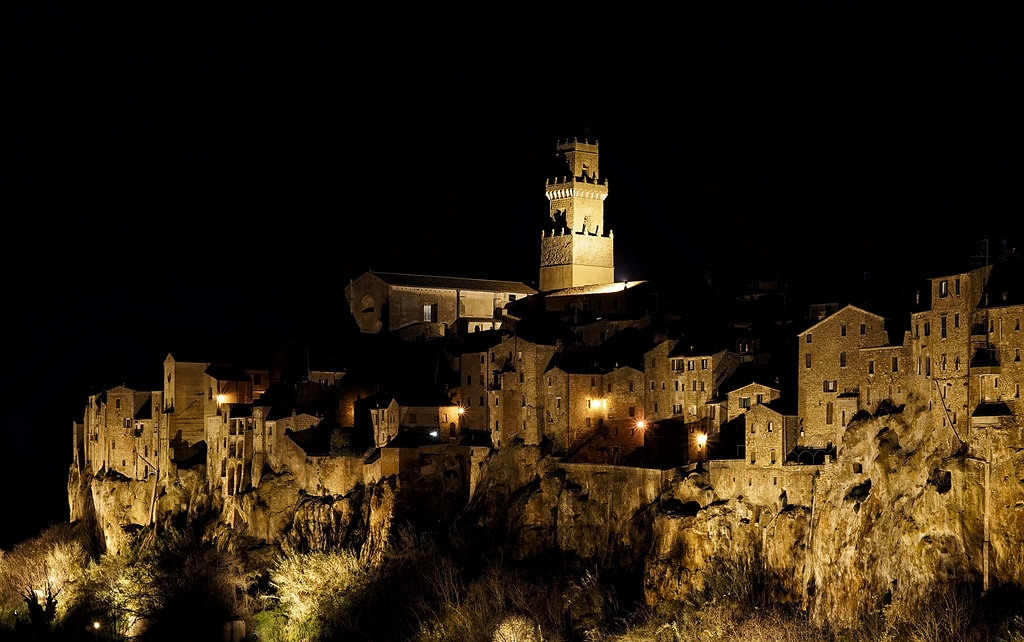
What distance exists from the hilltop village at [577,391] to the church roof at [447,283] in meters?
0.20

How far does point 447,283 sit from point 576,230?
1166 cm

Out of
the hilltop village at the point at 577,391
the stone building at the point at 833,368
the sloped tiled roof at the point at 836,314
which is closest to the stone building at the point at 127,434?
the hilltop village at the point at 577,391

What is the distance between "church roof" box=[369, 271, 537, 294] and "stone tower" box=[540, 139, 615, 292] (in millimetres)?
2958

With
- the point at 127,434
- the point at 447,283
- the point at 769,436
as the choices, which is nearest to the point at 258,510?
the point at 127,434

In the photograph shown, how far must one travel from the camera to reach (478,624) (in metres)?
63.7

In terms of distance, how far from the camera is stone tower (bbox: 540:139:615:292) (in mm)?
106875

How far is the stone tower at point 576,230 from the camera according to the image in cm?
10688

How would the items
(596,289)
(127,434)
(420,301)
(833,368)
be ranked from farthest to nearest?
(420,301)
(596,289)
(127,434)
(833,368)

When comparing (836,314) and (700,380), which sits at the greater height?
(836,314)

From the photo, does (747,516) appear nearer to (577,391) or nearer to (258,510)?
(577,391)

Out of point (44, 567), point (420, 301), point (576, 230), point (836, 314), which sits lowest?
point (44, 567)

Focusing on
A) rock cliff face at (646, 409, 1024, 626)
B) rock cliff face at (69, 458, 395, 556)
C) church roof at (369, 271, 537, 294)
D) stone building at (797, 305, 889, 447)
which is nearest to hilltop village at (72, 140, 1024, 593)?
stone building at (797, 305, 889, 447)

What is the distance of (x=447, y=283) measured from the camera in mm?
102062

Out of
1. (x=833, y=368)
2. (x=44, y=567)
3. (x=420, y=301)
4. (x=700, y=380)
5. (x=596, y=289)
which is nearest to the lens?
(x=833, y=368)
